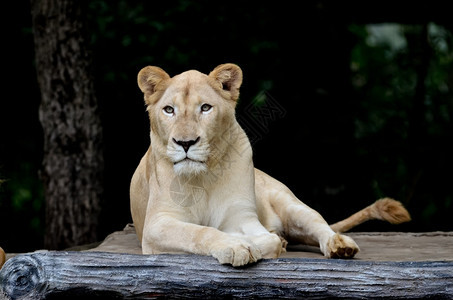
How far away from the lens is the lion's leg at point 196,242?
3.30 metres

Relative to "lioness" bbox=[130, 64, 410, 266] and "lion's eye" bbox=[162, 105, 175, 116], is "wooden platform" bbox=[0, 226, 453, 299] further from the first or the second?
"lion's eye" bbox=[162, 105, 175, 116]

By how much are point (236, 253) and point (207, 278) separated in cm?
18

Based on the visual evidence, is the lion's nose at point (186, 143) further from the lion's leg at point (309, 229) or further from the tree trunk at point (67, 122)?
the tree trunk at point (67, 122)

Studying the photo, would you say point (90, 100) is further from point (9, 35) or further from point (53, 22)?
point (9, 35)

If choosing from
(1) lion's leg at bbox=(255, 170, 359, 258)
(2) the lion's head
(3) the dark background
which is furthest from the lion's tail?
(3) the dark background

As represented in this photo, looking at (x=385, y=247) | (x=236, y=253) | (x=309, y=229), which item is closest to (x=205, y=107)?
(x=236, y=253)

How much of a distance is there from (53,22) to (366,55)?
13.3 ft

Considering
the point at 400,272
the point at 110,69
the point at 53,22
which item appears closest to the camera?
the point at 400,272

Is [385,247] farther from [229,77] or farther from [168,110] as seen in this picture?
[168,110]

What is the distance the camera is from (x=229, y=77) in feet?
13.1

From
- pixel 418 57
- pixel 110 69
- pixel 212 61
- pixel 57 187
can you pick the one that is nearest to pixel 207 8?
pixel 212 61

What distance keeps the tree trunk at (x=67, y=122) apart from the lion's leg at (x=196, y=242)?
234cm

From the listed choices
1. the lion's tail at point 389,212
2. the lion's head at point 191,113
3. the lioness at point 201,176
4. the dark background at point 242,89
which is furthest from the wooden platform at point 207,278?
the dark background at point 242,89

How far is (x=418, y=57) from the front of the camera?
8352mm
